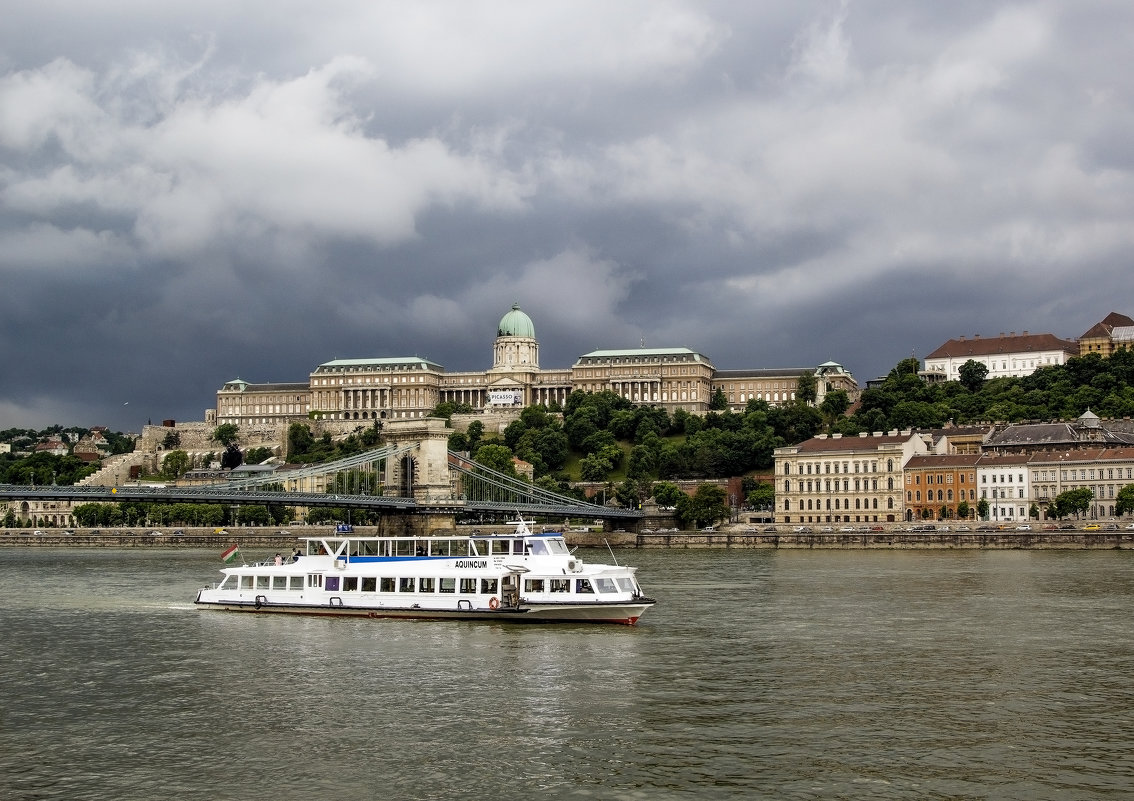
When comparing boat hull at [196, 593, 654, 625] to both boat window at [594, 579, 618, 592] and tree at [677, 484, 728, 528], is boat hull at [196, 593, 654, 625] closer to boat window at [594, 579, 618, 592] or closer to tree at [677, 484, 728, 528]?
boat window at [594, 579, 618, 592]

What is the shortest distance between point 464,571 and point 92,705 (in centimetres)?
1340

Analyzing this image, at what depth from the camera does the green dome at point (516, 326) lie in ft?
547

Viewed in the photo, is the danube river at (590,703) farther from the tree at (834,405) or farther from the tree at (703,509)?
the tree at (834,405)

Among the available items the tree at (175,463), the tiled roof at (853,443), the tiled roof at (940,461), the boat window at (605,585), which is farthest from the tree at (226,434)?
the boat window at (605,585)

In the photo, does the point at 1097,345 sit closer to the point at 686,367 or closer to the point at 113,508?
the point at 686,367

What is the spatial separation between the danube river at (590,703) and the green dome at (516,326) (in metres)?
127

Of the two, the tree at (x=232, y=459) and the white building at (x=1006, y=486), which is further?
the tree at (x=232, y=459)

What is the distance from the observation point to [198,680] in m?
26.0

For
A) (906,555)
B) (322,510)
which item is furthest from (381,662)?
(322,510)

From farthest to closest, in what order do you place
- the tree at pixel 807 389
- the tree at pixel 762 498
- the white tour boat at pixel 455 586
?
1. the tree at pixel 807 389
2. the tree at pixel 762 498
3. the white tour boat at pixel 455 586

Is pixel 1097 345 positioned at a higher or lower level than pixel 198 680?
higher

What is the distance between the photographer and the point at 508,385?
158000 mm

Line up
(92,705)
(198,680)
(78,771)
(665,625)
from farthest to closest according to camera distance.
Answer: (665,625) < (198,680) < (92,705) < (78,771)

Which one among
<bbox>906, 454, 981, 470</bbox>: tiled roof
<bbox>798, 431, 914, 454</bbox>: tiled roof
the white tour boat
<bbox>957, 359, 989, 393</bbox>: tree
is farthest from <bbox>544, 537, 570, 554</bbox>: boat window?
<bbox>957, 359, 989, 393</bbox>: tree
